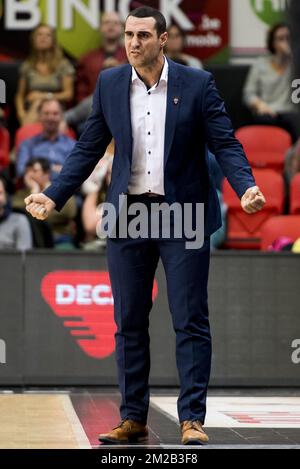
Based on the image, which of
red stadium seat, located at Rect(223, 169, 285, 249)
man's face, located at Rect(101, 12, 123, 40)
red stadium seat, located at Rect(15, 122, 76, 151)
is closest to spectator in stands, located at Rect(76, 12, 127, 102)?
man's face, located at Rect(101, 12, 123, 40)

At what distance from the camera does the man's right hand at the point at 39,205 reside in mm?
5750

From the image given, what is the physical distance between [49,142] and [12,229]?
201cm

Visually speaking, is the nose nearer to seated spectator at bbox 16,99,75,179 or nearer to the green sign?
seated spectator at bbox 16,99,75,179

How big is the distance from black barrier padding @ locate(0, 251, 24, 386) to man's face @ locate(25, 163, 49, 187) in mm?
2152

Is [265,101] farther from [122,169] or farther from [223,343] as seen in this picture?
[122,169]

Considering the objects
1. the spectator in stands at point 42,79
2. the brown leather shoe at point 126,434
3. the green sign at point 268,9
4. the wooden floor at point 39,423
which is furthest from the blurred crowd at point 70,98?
the brown leather shoe at point 126,434

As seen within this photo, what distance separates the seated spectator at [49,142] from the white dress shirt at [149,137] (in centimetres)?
579

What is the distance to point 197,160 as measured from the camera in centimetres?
581

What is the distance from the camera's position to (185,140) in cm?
573

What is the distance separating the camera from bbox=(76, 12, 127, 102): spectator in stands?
12320 millimetres

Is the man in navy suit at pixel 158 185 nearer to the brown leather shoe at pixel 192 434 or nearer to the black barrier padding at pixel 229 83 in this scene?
the brown leather shoe at pixel 192 434

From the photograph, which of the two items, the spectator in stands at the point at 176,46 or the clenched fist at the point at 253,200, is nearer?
the clenched fist at the point at 253,200

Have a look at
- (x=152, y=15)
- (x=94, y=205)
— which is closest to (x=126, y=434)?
(x=152, y=15)
